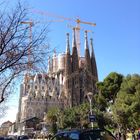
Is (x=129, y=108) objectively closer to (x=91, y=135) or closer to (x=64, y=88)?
(x=91, y=135)

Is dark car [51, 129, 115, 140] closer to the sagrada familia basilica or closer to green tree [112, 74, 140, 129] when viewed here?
green tree [112, 74, 140, 129]

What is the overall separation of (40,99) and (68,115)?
164ft

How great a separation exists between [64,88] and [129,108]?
7761 centimetres

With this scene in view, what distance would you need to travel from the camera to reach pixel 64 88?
111125 mm

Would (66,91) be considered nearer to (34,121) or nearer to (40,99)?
(40,99)

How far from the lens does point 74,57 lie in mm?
Answer: 111500

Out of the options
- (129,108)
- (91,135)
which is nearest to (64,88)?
(129,108)

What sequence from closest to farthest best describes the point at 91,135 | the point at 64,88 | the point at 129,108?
1. the point at 91,135
2. the point at 129,108
3. the point at 64,88

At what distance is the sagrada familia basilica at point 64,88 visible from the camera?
10694cm

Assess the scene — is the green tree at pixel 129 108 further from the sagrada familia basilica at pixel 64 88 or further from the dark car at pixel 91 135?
the sagrada familia basilica at pixel 64 88

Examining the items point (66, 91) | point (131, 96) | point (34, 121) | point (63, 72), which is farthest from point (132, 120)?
point (63, 72)

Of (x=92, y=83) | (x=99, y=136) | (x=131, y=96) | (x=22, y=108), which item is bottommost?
(x=99, y=136)

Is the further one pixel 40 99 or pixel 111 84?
pixel 40 99

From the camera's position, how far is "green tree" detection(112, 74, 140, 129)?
3403cm
